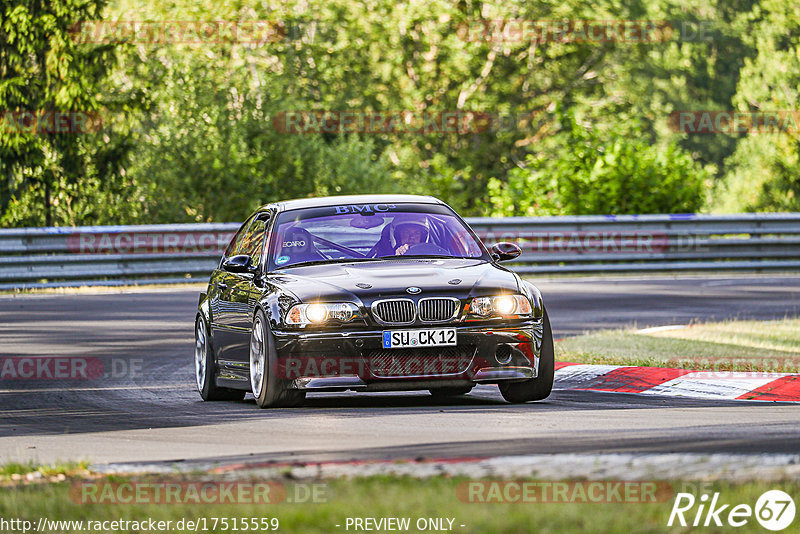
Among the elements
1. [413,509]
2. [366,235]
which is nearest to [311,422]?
[366,235]

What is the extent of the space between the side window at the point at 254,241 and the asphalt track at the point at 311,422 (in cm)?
117

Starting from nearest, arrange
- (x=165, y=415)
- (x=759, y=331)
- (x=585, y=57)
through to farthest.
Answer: (x=165, y=415)
(x=759, y=331)
(x=585, y=57)

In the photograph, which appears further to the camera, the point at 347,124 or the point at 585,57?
the point at 585,57

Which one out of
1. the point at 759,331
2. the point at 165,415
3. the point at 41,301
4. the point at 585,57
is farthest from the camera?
the point at 585,57

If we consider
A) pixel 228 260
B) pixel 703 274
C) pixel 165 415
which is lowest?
pixel 703 274

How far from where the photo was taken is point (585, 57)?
Result: 155 feet

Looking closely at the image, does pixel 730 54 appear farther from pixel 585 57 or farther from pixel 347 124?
pixel 347 124

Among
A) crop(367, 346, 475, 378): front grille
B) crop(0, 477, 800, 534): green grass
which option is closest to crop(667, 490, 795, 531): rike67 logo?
crop(0, 477, 800, 534): green grass

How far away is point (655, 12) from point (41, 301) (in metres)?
42.9

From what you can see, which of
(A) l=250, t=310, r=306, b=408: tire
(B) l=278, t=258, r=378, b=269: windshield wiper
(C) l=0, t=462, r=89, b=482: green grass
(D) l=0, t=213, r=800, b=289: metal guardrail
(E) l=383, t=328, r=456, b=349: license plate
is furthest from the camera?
(D) l=0, t=213, r=800, b=289: metal guardrail

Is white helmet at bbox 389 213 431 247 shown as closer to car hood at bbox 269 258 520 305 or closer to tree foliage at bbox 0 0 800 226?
car hood at bbox 269 258 520 305

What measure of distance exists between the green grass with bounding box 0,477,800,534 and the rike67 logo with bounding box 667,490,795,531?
39 millimetres

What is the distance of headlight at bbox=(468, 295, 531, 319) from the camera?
1008 centimetres

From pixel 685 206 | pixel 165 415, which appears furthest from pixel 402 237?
pixel 685 206
